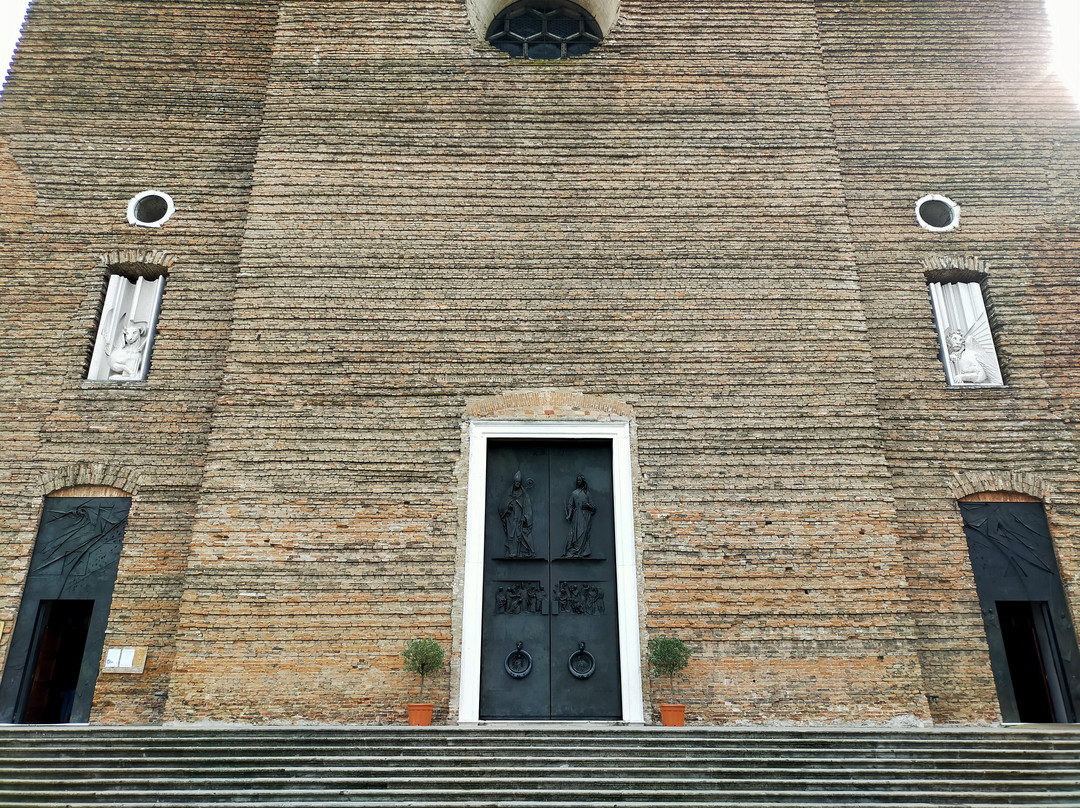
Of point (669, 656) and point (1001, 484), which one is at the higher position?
point (1001, 484)

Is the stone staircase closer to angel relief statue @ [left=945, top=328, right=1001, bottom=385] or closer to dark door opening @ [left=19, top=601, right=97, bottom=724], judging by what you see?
dark door opening @ [left=19, top=601, right=97, bottom=724]

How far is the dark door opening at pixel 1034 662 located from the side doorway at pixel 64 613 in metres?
9.67

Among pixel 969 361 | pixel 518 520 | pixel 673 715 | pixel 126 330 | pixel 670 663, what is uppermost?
pixel 126 330

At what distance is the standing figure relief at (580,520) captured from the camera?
8594mm

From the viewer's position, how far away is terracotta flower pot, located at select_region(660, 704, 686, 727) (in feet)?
24.7

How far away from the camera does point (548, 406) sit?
8969 millimetres

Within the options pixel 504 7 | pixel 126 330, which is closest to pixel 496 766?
pixel 126 330

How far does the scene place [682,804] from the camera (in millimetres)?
5598

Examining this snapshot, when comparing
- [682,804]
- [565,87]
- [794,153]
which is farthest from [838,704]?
[565,87]

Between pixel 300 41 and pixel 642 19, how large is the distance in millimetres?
4424

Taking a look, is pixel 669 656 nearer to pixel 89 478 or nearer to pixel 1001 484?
pixel 1001 484

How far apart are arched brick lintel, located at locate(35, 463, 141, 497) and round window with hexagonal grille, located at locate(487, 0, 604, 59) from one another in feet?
23.3

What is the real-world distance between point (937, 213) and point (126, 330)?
10.3 metres

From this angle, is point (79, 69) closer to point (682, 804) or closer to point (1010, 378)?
point (682, 804)
